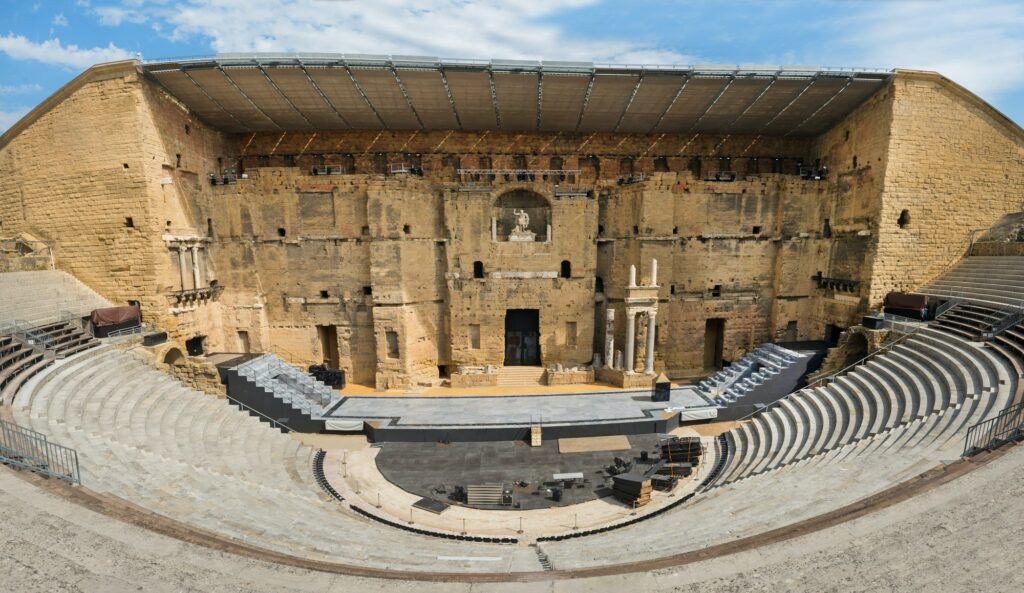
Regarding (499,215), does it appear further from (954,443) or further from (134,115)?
(954,443)

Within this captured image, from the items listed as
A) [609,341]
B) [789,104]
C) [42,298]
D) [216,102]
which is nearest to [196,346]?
[42,298]

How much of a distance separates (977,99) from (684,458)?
2405 cm

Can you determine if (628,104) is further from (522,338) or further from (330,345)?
(330,345)

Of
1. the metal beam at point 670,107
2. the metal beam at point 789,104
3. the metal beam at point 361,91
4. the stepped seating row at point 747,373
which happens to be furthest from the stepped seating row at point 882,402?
the metal beam at point 361,91

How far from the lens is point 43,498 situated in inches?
303

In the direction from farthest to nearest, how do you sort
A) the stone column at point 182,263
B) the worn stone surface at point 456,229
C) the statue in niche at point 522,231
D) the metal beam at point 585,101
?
1. the statue in niche at point 522,231
2. the metal beam at point 585,101
3. the stone column at point 182,263
4. the worn stone surface at point 456,229

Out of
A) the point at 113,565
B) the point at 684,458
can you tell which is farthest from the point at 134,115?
the point at 684,458

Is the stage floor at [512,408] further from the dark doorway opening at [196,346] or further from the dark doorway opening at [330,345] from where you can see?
the dark doorway opening at [196,346]

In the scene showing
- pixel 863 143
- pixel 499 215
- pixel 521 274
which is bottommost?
pixel 521 274

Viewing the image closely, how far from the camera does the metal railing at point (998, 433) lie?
9.71m

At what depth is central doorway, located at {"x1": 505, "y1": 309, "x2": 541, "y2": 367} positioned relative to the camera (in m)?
27.4

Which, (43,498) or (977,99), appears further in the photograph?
(977,99)

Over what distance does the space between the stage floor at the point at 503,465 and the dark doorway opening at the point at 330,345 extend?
391 inches

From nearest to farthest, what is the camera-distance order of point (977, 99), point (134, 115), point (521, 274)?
point (134, 115) < point (977, 99) < point (521, 274)
